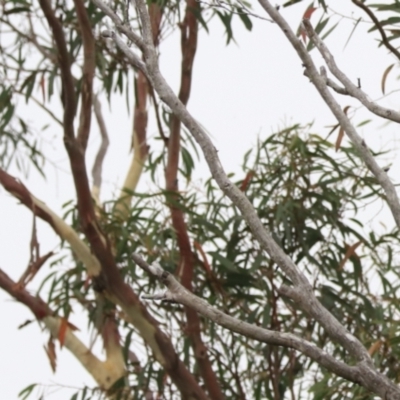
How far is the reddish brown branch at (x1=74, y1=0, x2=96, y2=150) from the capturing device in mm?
1676

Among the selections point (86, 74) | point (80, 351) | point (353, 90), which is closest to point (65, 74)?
point (86, 74)

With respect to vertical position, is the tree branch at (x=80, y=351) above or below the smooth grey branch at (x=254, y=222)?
above

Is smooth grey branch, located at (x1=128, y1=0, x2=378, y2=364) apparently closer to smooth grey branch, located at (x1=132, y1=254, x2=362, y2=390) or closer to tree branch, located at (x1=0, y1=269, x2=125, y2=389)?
smooth grey branch, located at (x1=132, y1=254, x2=362, y2=390)

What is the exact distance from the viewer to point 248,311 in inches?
73.9

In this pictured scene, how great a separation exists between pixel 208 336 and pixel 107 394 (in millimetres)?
209

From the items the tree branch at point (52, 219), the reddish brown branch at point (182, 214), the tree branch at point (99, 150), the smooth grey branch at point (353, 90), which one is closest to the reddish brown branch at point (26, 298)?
the tree branch at point (52, 219)

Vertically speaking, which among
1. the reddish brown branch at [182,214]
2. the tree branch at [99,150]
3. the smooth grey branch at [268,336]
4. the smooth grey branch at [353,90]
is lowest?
the smooth grey branch at [268,336]

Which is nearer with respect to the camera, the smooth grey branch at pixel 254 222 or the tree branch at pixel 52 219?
the smooth grey branch at pixel 254 222

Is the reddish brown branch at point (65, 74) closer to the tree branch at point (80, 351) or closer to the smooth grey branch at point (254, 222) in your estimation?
the tree branch at point (80, 351)

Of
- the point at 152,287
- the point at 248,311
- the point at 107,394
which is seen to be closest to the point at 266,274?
the point at 248,311

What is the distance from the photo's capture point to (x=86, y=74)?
1.73 meters

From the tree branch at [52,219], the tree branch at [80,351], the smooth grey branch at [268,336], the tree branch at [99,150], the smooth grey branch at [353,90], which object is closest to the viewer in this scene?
the smooth grey branch at [268,336]

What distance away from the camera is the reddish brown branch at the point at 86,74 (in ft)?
5.50

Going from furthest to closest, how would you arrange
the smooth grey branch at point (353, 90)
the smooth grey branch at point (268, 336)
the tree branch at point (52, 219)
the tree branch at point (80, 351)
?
the tree branch at point (80, 351) < the tree branch at point (52, 219) < the smooth grey branch at point (353, 90) < the smooth grey branch at point (268, 336)
